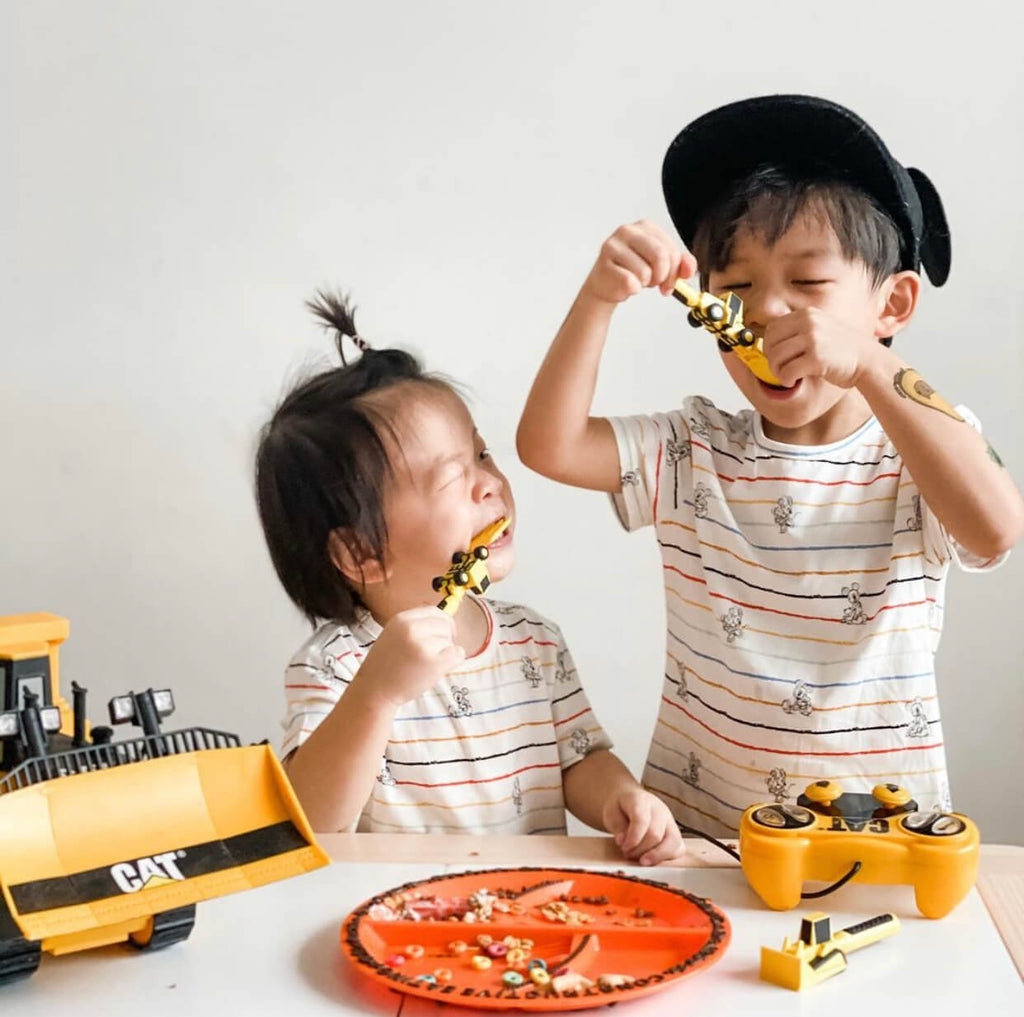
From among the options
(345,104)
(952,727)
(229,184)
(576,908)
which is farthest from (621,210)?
(576,908)

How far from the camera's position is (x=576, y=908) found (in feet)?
2.29

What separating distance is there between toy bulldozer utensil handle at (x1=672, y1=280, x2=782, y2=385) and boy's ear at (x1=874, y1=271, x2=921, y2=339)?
15cm

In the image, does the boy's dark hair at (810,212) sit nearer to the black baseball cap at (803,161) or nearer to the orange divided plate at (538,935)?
the black baseball cap at (803,161)

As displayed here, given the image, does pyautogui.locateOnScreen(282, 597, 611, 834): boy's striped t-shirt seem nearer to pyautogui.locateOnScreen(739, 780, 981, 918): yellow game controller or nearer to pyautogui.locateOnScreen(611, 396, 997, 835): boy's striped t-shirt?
pyautogui.locateOnScreen(611, 396, 997, 835): boy's striped t-shirt

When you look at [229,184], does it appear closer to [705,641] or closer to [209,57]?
[209,57]

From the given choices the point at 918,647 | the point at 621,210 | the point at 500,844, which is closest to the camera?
the point at 500,844

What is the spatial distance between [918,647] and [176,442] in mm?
796

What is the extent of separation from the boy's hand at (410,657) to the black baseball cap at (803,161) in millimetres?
450

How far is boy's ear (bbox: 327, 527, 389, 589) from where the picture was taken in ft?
3.42

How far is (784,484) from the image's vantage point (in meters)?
1.03

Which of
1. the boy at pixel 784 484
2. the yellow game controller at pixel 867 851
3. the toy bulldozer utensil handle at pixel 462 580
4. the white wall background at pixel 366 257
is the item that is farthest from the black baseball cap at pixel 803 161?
the yellow game controller at pixel 867 851

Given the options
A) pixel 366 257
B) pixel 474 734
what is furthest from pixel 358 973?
pixel 366 257

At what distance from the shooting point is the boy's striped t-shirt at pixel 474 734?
1014 mm

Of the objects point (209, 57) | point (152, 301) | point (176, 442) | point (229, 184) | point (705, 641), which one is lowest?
point (705, 641)
